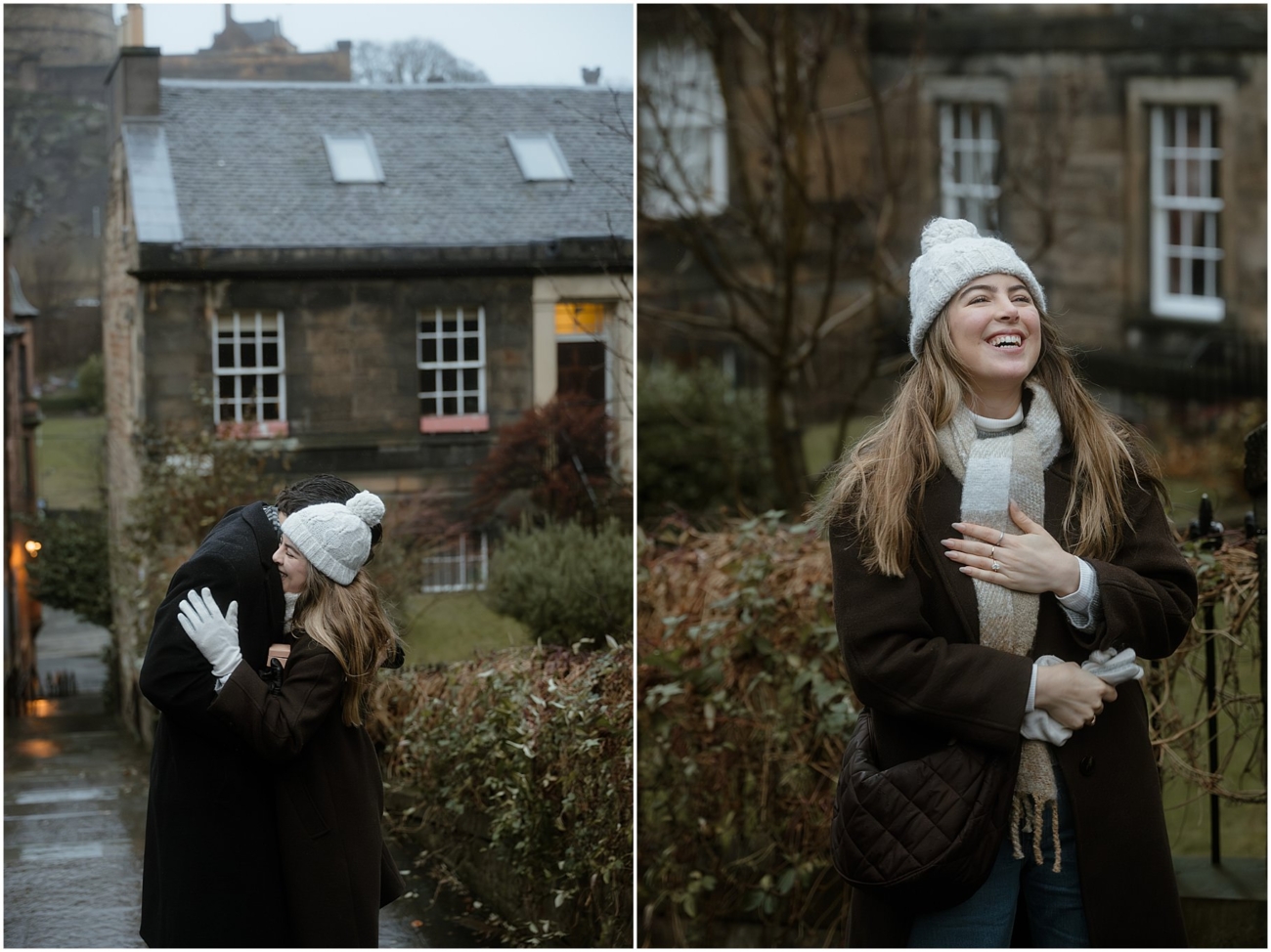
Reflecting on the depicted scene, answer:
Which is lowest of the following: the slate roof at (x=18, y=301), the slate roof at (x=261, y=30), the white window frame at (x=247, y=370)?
the white window frame at (x=247, y=370)

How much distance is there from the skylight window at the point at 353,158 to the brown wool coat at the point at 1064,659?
7.48 ft

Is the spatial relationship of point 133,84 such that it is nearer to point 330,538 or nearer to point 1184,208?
point 330,538

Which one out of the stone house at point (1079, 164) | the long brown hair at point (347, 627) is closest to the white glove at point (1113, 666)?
the long brown hair at point (347, 627)

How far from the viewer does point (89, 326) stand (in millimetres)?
4348

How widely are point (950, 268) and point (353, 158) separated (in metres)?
2.23

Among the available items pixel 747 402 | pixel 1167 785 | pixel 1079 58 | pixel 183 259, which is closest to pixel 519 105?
pixel 183 259

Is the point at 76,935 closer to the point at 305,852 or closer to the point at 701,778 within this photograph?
the point at 305,852

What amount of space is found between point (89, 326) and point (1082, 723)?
3.14 meters

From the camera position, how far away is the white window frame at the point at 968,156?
10859mm

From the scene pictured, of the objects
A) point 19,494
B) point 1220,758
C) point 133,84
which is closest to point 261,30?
point 133,84

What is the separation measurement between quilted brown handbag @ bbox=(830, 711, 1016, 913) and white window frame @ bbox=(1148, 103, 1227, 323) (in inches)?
386

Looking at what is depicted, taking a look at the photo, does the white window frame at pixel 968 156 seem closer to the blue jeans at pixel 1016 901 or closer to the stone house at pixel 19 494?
the stone house at pixel 19 494

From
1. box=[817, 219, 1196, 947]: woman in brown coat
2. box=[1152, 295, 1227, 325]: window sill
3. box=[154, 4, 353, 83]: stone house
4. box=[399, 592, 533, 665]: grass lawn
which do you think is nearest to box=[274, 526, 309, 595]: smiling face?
box=[399, 592, 533, 665]: grass lawn

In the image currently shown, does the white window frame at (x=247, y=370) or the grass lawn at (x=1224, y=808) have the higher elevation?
the white window frame at (x=247, y=370)
